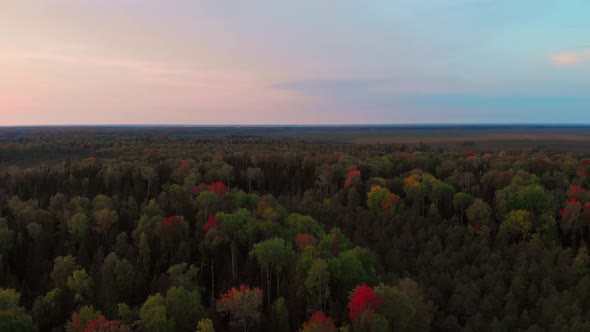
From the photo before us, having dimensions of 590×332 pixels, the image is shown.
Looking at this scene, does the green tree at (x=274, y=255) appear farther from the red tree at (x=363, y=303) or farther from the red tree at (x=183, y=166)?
the red tree at (x=183, y=166)

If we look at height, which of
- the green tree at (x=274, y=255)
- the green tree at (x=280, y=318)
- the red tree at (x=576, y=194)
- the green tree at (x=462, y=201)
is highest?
the red tree at (x=576, y=194)

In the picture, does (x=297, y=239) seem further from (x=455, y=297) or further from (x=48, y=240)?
(x=48, y=240)

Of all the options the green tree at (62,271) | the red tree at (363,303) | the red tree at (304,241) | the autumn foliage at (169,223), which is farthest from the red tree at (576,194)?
the green tree at (62,271)

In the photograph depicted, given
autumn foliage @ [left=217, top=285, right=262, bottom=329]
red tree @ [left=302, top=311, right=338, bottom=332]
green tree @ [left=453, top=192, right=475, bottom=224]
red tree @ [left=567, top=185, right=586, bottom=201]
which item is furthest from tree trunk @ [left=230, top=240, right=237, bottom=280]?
red tree @ [left=567, top=185, right=586, bottom=201]

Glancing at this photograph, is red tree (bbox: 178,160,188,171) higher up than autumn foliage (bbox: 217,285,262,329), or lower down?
higher up

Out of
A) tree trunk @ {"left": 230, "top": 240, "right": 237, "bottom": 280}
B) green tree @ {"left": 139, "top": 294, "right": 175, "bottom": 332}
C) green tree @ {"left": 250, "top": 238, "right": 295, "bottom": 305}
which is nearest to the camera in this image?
green tree @ {"left": 139, "top": 294, "right": 175, "bottom": 332}

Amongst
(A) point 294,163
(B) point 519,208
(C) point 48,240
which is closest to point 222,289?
(C) point 48,240

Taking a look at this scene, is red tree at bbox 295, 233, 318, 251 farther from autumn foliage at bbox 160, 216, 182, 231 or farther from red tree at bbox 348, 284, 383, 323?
autumn foliage at bbox 160, 216, 182, 231

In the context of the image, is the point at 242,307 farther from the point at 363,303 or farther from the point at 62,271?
the point at 62,271
